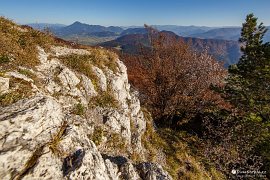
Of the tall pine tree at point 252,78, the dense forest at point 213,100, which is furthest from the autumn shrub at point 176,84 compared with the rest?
the tall pine tree at point 252,78

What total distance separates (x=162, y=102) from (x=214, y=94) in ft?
21.4

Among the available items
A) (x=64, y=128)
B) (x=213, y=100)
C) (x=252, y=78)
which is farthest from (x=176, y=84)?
(x=64, y=128)

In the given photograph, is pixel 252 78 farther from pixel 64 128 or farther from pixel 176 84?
pixel 64 128

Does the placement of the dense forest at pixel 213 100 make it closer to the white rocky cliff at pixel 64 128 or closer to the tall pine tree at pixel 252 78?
the tall pine tree at pixel 252 78

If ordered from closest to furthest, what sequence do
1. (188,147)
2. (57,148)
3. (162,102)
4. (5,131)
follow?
(5,131)
(57,148)
(188,147)
(162,102)

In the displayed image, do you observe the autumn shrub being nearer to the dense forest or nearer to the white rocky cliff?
the dense forest

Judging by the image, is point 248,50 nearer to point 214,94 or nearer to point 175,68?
point 214,94

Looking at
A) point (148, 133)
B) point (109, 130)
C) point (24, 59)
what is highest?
point (24, 59)

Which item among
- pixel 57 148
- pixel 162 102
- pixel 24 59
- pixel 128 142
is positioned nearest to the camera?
pixel 57 148

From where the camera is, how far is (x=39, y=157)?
7199 mm

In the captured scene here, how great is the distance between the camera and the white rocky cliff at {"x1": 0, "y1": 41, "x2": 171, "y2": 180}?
278 inches

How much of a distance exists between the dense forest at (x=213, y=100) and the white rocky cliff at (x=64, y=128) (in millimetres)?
7988

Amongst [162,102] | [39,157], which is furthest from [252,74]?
[39,157]

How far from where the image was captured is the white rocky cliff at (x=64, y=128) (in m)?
7.07
